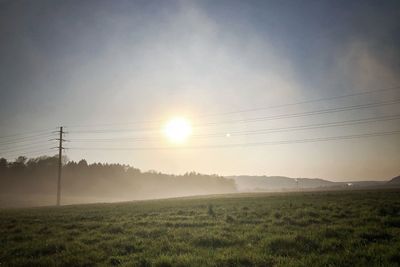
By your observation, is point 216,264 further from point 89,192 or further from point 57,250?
point 89,192

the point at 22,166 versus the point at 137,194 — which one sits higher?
the point at 22,166

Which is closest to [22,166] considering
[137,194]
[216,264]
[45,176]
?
[45,176]

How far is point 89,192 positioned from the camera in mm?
143125

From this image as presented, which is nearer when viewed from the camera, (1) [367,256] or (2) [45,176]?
(1) [367,256]

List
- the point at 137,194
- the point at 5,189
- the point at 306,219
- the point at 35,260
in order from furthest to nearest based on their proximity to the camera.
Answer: the point at 137,194, the point at 5,189, the point at 306,219, the point at 35,260

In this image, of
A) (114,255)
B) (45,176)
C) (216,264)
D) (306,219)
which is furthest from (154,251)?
(45,176)

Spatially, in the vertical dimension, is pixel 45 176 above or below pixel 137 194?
above

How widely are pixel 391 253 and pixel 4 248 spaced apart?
1465 cm

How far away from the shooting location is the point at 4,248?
11445 mm

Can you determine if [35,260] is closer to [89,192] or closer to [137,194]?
[89,192]

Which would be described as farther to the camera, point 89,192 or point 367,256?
point 89,192

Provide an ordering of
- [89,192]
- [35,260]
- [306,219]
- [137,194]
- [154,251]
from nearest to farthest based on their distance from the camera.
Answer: [35,260] < [154,251] < [306,219] < [89,192] < [137,194]

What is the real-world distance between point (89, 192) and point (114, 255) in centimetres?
14748

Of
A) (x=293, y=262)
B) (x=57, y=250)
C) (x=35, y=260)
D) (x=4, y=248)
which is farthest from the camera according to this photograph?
(x=4, y=248)
